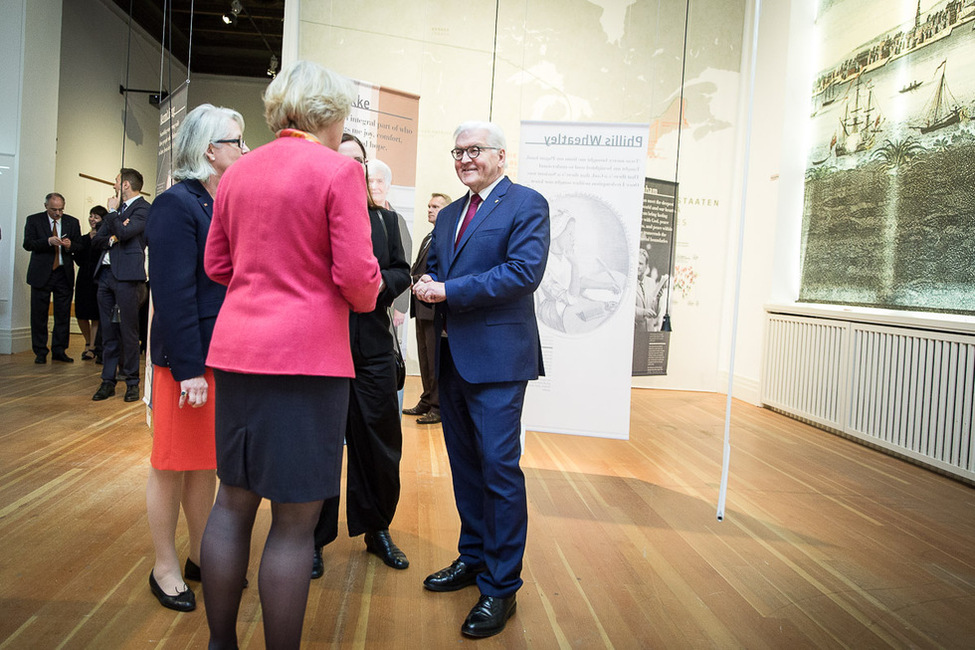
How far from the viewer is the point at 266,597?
4.57 feet

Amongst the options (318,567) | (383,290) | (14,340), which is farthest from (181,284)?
(14,340)

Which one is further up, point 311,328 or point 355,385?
point 311,328

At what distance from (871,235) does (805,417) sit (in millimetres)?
1613

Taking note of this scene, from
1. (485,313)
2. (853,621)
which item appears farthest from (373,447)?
(853,621)

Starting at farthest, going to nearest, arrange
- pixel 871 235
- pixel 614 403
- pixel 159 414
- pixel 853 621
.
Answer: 1. pixel 871 235
2. pixel 614 403
3. pixel 853 621
4. pixel 159 414

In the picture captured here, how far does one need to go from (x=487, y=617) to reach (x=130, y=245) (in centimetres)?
450

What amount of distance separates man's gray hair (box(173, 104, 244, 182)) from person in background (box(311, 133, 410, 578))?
42 cm

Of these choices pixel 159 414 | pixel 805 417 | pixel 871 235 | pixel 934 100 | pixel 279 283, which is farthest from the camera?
pixel 805 417

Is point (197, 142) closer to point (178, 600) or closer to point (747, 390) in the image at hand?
point (178, 600)

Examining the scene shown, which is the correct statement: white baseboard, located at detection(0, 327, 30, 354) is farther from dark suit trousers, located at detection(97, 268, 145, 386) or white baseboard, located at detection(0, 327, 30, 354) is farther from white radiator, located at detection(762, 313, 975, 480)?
white radiator, located at detection(762, 313, 975, 480)

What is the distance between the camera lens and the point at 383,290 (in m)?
2.21

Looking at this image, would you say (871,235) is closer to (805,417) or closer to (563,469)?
(805,417)

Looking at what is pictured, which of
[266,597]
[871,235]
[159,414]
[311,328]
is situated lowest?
[266,597]

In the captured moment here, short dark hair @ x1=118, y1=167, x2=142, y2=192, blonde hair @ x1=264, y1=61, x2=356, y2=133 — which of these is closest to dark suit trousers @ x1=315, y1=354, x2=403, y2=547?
blonde hair @ x1=264, y1=61, x2=356, y2=133
